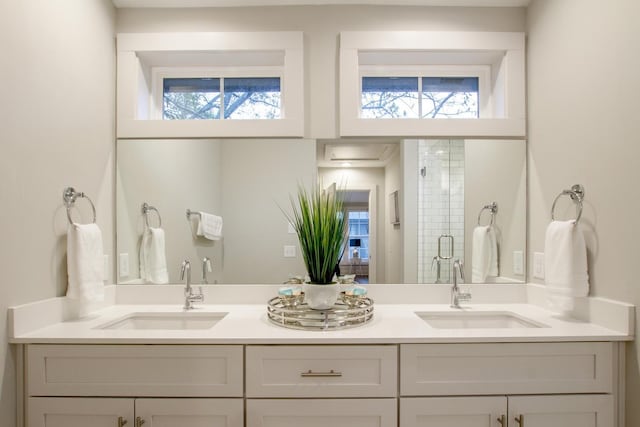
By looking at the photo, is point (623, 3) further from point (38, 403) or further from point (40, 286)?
point (38, 403)

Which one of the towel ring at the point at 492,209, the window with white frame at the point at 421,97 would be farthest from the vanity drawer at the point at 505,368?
the window with white frame at the point at 421,97

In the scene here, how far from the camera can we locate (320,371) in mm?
1250

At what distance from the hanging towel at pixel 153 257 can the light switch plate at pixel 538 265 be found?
1.83 metres

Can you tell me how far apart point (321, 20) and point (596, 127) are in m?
1.30

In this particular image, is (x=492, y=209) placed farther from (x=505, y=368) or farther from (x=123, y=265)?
(x=123, y=265)

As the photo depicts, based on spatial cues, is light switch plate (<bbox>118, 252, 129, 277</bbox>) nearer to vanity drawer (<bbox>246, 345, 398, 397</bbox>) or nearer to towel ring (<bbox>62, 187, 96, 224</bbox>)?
towel ring (<bbox>62, 187, 96, 224</bbox>)

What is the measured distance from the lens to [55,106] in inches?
54.7

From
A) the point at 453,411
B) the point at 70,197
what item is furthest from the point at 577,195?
the point at 70,197

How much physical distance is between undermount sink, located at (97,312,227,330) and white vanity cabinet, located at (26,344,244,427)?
39 centimetres

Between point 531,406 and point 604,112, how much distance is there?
1099 mm

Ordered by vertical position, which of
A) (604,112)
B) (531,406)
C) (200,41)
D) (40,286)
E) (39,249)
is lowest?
(531,406)

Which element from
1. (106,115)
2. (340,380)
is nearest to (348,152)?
(340,380)

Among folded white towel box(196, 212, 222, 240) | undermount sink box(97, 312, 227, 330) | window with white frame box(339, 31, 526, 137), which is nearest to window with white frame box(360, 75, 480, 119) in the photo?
window with white frame box(339, 31, 526, 137)

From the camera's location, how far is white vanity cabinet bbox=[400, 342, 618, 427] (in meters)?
1.25
